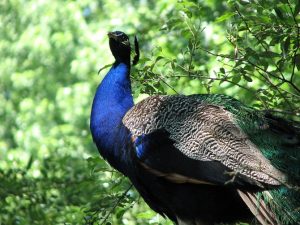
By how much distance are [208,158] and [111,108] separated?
34.8 inches

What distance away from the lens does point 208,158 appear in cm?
368

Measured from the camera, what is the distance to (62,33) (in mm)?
11133

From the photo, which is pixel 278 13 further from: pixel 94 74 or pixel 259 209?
pixel 94 74

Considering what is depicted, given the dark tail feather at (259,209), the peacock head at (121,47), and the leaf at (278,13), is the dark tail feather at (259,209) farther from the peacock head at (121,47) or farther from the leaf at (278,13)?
the peacock head at (121,47)

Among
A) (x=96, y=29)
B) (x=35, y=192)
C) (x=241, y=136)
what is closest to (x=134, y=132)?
(x=241, y=136)

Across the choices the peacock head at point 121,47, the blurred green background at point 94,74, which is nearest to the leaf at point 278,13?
the blurred green background at point 94,74

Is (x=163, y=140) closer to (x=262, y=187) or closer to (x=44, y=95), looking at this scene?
(x=262, y=187)

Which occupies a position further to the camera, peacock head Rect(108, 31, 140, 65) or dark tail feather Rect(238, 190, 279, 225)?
peacock head Rect(108, 31, 140, 65)

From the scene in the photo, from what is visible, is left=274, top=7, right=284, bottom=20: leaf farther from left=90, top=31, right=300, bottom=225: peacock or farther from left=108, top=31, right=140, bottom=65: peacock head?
left=108, top=31, right=140, bottom=65: peacock head

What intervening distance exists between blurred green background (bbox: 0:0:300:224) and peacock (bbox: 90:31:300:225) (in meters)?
0.17

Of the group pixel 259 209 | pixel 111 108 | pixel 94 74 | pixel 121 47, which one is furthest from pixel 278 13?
pixel 94 74

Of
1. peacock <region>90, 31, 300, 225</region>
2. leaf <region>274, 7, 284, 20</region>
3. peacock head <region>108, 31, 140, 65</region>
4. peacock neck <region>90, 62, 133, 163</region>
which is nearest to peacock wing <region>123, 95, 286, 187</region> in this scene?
peacock <region>90, 31, 300, 225</region>

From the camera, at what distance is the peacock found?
11.8 ft

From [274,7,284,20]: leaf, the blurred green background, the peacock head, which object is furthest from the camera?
the peacock head
